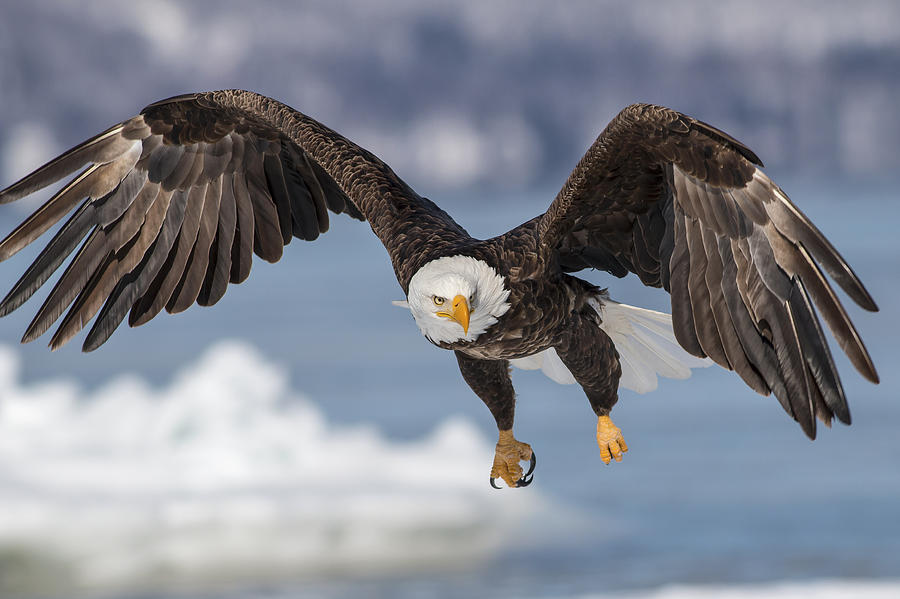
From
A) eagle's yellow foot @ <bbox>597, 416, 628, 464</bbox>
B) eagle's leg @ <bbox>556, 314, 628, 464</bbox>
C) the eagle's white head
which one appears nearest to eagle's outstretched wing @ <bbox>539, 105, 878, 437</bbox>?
the eagle's white head

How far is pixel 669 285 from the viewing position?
3.35 metres

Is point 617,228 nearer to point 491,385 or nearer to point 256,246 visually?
point 491,385

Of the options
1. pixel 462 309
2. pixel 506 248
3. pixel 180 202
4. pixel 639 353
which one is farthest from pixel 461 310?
pixel 180 202

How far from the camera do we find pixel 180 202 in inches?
166

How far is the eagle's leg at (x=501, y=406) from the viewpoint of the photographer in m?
3.99

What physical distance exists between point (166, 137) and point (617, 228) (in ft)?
5.87

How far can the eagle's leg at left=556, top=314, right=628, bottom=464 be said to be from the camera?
3.72 m

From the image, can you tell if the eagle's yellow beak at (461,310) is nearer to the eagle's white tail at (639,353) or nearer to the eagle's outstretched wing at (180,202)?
the eagle's outstretched wing at (180,202)

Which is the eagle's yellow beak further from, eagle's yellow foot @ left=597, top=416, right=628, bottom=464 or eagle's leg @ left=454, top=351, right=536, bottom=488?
eagle's yellow foot @ left=597, top=416, right=628, bottom=464

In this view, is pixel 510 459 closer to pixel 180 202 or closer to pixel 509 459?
pixel 509 459

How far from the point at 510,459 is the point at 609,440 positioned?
50 centimetres

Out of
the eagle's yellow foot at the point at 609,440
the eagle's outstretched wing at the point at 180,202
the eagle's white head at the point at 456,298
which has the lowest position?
the eagle's yellow foot at the point at 609,440

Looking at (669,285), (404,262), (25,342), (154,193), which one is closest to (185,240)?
(154,193)

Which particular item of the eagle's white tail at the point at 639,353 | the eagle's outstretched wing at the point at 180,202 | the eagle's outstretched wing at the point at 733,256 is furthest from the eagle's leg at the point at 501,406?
the eagle's outstretched wing at the point at 733,256
